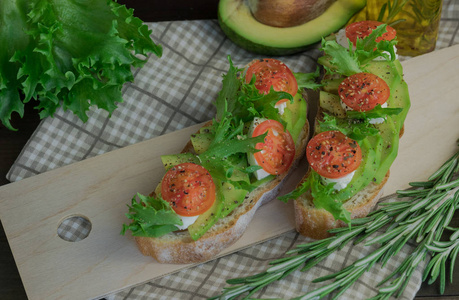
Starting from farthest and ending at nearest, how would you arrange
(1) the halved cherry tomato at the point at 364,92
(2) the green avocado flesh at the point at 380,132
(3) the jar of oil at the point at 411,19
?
(3) the jar of oil at the point at 411,19
(1) the halved cherry tomato at the point at 364,92
(2) the green avocado flesh at the point at 380,132

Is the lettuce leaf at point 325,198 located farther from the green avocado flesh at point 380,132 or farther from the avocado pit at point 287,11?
the avocado pit at point 287,11

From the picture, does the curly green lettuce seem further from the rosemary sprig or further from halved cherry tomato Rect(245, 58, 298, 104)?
the rosemary sprig

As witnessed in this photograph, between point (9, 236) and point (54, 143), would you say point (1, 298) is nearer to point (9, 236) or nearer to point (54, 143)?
point (9, 236)

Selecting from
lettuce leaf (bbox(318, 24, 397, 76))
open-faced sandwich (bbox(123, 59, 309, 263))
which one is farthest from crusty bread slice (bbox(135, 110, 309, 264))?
lettuce leaf (bbox(318, 24, 397, 76))

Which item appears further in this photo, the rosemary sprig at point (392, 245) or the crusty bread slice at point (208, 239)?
the crusty bread slice at point (208, 239)

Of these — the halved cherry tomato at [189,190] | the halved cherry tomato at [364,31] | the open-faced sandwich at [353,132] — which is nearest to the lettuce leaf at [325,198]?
the open-faced sandwich at [353,132]

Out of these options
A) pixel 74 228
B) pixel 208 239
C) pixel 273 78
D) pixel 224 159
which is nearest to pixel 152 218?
pixel 208 239

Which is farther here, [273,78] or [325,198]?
[273,78]

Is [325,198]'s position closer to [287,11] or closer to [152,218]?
[152,218]
